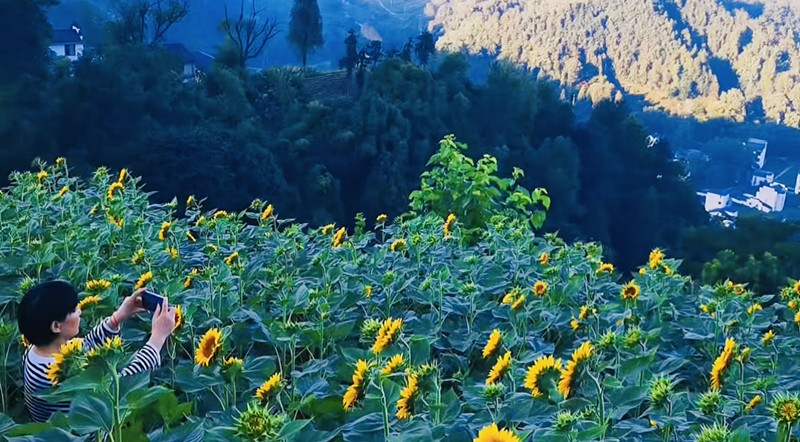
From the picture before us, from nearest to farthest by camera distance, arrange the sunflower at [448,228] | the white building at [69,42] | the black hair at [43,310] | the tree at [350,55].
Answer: the black hair at [43,310] < the sunflower at [448,228] < the white building at [69,42] < the tree at [350,55]

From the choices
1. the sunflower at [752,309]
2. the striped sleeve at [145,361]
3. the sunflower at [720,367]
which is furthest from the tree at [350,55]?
the sunflower at [720,367]

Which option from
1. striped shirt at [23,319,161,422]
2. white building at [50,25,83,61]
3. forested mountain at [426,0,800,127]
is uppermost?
forested mountain at [426,0,800,127]

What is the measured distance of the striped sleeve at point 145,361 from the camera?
1028mm

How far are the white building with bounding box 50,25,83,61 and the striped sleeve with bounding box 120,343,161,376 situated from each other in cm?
1230

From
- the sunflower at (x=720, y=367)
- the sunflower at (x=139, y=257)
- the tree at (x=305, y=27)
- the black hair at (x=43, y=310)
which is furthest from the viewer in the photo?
the tree at (x=305, y=27)

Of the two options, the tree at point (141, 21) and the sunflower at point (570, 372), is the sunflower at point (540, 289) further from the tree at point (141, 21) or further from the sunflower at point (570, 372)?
the tree at point (141, 21)

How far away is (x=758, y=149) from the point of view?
21.9 meters

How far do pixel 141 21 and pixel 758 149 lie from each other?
15388mm

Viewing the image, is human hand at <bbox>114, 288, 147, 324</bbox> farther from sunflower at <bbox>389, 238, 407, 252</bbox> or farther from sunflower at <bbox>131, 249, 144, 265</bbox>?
sunflower at <bbox>389, 238, 407, 252</bbox>

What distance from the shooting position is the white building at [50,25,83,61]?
41.1 ft

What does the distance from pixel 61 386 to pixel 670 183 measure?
47.8 ft

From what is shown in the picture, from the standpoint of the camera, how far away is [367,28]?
27.0 m

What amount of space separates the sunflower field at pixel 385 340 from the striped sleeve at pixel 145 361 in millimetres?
20

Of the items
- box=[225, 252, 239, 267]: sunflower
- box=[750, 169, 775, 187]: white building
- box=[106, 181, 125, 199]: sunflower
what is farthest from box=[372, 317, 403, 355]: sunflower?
box=[750, 169, 775, 187]: white building
